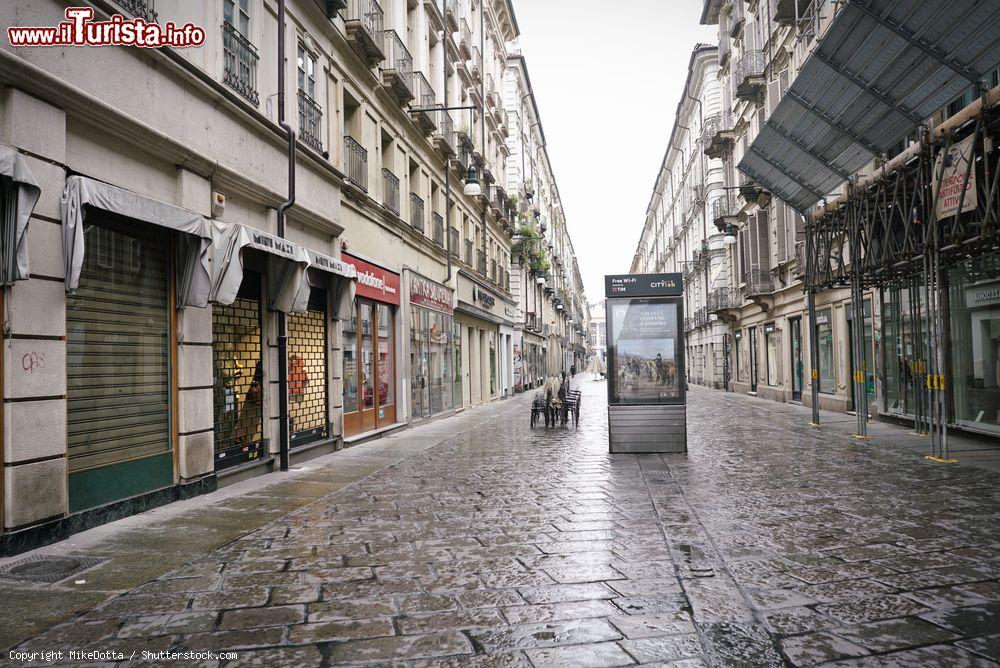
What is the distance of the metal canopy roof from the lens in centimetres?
846

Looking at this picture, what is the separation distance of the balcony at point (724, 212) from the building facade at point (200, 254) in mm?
18483

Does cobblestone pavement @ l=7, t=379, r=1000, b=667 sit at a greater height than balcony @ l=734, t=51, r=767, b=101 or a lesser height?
lesser

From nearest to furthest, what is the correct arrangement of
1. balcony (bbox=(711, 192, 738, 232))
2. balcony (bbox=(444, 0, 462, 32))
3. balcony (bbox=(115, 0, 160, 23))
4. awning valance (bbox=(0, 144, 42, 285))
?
awning valance (bbox=(0, 144, 42, 285)) → balcony (bbox=(115, 0, 160, 23)) → balcony (bbox=(444, 0, 462, 32)) → balcony (bbox=(711, 192, 738, 232))

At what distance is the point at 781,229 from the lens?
2434cm

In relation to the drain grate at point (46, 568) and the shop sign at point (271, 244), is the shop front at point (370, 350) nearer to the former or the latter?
the shop sign at point (271, 244)

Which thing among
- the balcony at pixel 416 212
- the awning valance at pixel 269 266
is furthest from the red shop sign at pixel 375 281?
the awning valance at pixel 269 266

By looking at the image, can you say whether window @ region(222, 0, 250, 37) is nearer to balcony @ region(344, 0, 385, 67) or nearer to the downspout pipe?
balcony @ region(344, 0, 385, 67)

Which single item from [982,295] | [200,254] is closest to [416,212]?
[200,254]

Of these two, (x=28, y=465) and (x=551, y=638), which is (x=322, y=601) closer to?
(x=551, y=638)

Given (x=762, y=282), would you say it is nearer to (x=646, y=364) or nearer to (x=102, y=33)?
(x=646, y=364)

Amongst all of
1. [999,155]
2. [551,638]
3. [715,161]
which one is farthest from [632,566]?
[715,161]

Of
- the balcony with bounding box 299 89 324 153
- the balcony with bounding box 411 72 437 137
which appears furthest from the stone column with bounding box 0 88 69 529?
the balcony with bounding box 411 72 437 137

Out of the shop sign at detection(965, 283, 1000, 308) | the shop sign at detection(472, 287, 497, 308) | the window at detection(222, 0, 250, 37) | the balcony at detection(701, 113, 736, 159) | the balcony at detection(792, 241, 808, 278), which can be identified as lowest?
the shop sign at detection(965, 283, 1000, 308)

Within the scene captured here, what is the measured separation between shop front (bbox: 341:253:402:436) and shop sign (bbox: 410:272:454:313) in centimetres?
123
